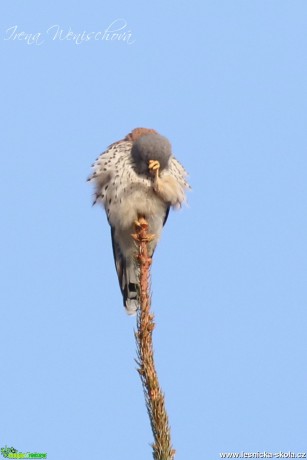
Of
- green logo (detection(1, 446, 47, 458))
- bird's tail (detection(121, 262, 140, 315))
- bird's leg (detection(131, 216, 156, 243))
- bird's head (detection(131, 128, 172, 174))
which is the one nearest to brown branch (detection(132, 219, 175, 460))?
bird's leg (detection(131, 216, 156, 243))

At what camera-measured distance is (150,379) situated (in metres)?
3.56

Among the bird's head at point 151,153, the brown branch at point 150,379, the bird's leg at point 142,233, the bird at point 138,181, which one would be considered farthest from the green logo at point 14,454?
the bird's head at point 151,153

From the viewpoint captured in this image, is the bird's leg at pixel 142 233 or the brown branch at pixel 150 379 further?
the bird's leg at pixel 142 233

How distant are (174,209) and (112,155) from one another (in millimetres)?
672

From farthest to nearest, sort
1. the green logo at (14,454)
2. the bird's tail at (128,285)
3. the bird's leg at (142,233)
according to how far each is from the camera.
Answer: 1. the bird's tail at (128,285)
2. the bird's leg at (142,233)
3. the green logo at (14,454)

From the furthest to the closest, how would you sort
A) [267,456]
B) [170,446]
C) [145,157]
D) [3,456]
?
[145,157]
[3,456]
[267,456]
[170,446]

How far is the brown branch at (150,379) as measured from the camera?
319cm

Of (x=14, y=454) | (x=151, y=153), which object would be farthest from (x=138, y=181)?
(x=14, y=454)

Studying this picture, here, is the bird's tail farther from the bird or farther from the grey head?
Result: the grey head

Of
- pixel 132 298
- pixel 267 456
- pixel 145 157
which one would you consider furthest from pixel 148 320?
pixel 132 298

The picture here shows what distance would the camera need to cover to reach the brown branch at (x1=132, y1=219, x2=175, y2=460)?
126 inches

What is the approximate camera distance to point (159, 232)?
6445 mm

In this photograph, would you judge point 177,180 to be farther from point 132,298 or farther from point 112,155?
point 132,298

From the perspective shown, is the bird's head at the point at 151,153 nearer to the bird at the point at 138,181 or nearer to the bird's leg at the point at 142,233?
the bird at the point at 138,181
